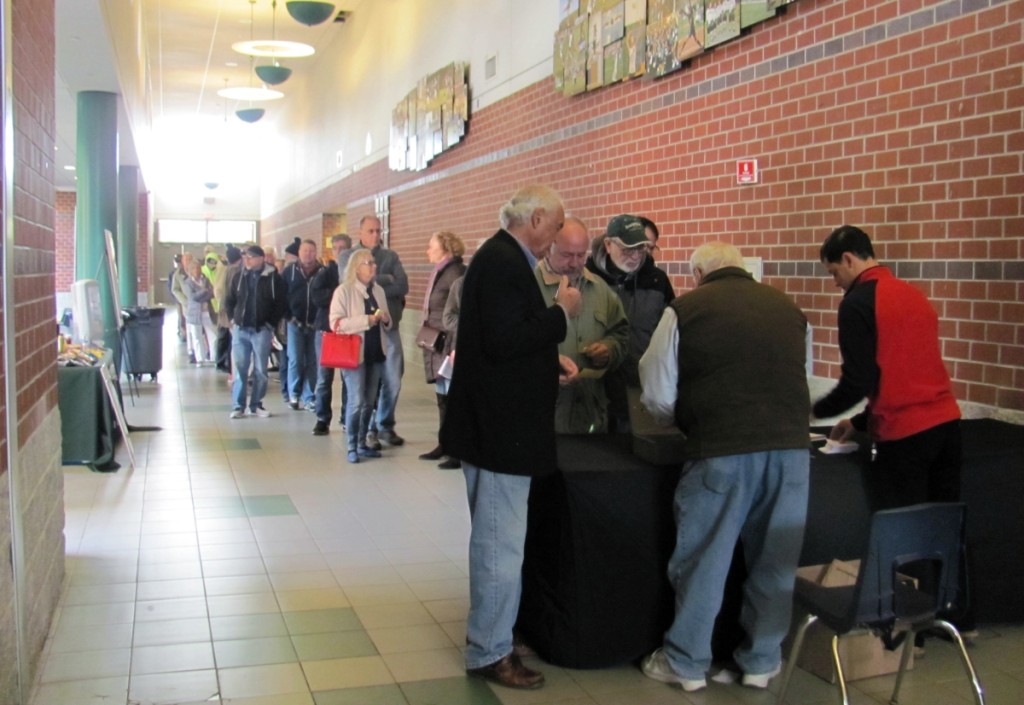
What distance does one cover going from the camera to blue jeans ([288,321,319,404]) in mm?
10898

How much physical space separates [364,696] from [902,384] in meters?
2.18

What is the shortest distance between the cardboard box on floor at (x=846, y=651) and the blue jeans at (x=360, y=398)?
182 inches

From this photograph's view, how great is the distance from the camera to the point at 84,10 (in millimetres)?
8258

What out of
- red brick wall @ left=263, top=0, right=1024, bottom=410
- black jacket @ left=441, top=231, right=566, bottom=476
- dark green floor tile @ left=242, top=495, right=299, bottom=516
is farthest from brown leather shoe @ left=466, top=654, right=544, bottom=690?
dark green floor tile @ left=242, top=495, right=299, bottom=516

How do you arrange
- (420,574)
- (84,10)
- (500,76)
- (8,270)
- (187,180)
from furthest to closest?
1. (187,180)
2. (500,76)
3. (84,10)
4. (420,574)
5. (8,270)

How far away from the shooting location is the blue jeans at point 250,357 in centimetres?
1016

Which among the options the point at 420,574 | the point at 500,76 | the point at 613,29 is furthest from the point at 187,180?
the point at 420,574

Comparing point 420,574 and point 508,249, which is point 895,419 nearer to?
point 508,249

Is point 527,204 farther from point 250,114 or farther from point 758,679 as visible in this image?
point 250,114

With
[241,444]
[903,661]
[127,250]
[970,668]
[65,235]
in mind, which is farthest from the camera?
[65,235]

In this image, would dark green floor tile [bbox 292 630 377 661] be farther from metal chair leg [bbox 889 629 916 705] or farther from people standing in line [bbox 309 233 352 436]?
people standing in line [bbox 309 233 352 436]

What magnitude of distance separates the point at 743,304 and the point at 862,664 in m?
1.39

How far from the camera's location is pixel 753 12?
646cm

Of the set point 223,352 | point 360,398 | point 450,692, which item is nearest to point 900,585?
point 450,692
